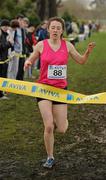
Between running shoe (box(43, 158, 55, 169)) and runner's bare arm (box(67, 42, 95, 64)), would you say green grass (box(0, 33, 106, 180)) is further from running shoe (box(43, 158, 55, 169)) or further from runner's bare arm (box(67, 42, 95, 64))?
runner's bare arm (box(67, 42, 95, 64))

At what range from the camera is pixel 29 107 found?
38.4ft

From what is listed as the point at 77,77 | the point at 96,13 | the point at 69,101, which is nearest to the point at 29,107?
the point at 69,101

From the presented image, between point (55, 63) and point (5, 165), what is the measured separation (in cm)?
162

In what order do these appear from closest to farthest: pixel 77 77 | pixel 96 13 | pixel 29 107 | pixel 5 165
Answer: pixel 5 165 < pixel 29 107 < pixel 77 77 < pixel 96 13

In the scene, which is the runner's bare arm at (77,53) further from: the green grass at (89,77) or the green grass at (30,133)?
the green grass at (89,77)

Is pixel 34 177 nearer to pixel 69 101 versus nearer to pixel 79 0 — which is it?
pixel 69 101

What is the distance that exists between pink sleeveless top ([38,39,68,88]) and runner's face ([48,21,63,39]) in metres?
0.15

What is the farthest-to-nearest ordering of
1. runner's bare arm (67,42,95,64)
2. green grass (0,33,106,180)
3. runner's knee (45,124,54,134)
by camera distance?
Result: green grass (0,33,106,180) < runner's bare arm (67,42,95,64) < runner's knee (45,124,54,134)

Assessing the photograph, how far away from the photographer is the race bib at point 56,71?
668cm

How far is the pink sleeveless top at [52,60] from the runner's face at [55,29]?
146 millimetres

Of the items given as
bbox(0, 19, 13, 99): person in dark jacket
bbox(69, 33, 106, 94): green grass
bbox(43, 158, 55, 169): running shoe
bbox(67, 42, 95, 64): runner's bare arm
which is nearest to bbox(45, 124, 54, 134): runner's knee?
bbox(43, 158, 55, 169): running shoe

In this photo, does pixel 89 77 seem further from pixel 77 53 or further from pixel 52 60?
pixel 52 60

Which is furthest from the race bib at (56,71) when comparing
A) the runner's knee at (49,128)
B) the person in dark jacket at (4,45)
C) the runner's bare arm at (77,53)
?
the person in dark jacket at (4,45)

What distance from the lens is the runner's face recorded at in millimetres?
A: 6785
